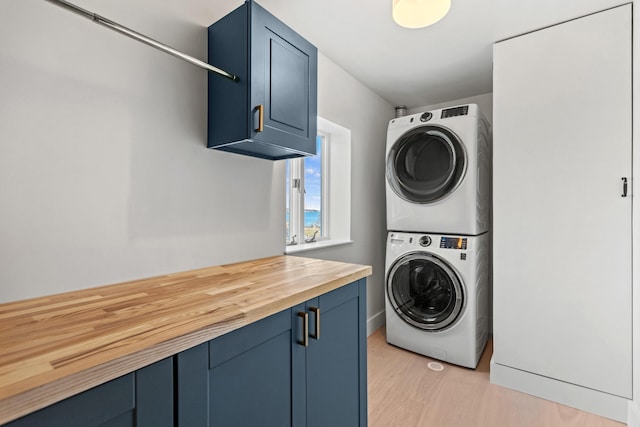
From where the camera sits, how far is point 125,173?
1.16 m

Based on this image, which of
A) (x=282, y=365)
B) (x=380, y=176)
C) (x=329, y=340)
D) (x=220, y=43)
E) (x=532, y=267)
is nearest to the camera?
(x=282, y=365)

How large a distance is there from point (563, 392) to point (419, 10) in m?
2.31

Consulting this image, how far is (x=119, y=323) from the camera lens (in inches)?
28.8

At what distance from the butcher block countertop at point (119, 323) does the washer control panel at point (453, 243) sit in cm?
128

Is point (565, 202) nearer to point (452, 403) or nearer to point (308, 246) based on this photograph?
point (452, 403)

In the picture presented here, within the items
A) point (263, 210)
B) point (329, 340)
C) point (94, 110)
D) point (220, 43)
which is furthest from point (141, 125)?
point (329, 340)

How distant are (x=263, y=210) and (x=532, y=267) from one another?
1757mm

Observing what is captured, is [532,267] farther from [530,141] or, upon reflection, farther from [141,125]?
[141,125]

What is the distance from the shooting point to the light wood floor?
5.60ft

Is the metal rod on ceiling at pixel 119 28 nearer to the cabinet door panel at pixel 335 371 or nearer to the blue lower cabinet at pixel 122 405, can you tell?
the blue lower cabinet at pixel 122 405

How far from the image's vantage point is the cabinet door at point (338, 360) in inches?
43.7

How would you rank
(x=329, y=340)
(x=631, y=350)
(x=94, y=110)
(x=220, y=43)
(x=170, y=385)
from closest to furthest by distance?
(x=170, y=385)
(x=94, y=110)
(x=329, y=340)
(x=220, y=43)
(x=631, y=350)

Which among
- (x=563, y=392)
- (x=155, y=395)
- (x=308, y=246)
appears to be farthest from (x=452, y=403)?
(x=155, y=395)

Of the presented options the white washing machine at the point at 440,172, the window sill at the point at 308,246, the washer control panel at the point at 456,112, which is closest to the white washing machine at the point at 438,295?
the white washing machine at the point at 440,172
